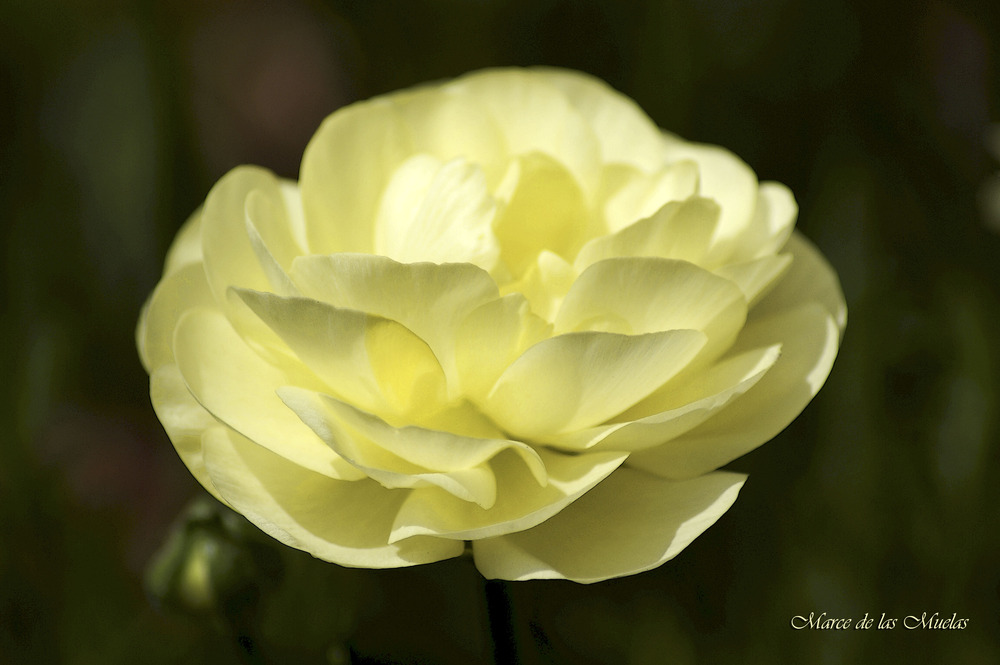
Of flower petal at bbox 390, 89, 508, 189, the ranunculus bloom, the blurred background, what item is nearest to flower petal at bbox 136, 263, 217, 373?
the ranunculus bloom

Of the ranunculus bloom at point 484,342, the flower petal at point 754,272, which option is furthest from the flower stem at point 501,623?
the flower petal at point 754,272

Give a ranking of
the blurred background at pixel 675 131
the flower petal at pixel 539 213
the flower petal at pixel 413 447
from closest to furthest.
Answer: the flower petal at pixel 413 447 → the flower petal at pixel 539 213 → the blurred background at pixel 675 131

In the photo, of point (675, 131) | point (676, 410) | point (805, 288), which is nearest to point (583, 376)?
point (676, 410)

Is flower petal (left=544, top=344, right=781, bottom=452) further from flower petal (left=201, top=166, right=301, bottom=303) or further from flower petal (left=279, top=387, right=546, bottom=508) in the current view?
flower petal (left=201, top=166, right=301, bottom=303)

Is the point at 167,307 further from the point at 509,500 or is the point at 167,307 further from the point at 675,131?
the point at 675,131

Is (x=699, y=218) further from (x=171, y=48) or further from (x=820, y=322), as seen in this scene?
(x=171, y=48)

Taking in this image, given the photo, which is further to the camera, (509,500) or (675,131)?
(675,131)

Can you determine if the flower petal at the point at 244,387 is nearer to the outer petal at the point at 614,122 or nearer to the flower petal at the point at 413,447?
the flower petal at the point at 413,447

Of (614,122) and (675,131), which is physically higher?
(614,122)
